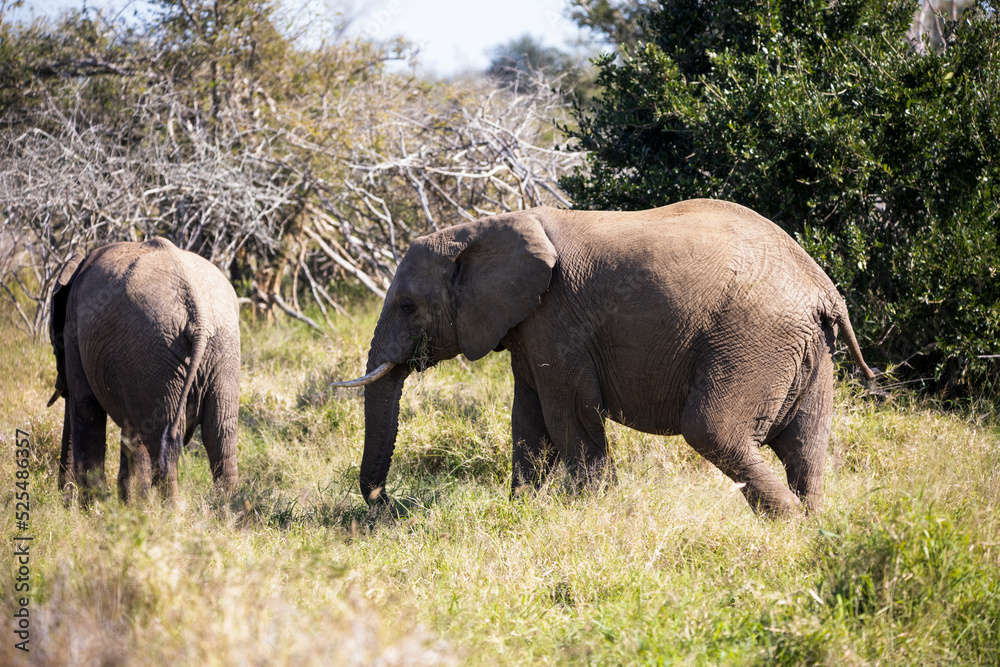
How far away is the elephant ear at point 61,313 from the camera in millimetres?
5613

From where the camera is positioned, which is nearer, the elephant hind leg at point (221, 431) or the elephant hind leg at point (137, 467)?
the elephant hind leg at point (137, 467)

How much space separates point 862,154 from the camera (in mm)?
6047

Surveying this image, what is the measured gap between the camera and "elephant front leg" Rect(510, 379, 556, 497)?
199 inches

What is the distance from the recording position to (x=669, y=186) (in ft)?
22.6

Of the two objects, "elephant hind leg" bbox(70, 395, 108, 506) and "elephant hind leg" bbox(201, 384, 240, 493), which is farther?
"elephant hind leg" bbox(70, 395, 108, 506)

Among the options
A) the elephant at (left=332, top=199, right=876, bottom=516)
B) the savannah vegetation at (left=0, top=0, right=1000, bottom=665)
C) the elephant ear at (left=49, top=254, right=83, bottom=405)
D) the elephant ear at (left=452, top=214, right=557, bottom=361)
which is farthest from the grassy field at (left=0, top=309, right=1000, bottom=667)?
the elephant ear at (left=452, top=214, right=557, bottom=361)

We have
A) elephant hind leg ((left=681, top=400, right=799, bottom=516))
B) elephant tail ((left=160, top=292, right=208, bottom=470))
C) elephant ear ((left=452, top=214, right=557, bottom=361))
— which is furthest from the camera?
elephant tail ((left=160, top=292, right=208, bottom=470))

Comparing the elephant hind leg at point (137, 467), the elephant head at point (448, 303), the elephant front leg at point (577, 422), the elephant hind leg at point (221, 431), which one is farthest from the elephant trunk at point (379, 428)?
the elephant hind leg at point (137, 467)

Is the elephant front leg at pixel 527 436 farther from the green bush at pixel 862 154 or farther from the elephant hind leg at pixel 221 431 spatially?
the green bush at pixel 862 154

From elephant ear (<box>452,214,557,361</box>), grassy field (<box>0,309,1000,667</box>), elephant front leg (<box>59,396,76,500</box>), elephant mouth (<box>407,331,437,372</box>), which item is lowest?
elephant front leg (<box>59,396,76,500</box>)

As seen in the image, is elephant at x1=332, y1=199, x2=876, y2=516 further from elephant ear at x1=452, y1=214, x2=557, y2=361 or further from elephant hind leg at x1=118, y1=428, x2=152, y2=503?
elephant hind leg at x1=118, y1=428, x2=152, y2=503

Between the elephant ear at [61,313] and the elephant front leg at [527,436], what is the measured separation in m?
3.21

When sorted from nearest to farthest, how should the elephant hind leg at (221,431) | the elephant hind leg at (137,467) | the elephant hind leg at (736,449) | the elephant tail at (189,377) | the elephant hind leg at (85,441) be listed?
the elephant hind leg at (736,449)
the elephant tail at (189,377)
the elephant hind leg at (137,467)
the elephant hind leg at (221,431)
the elephant hind leg at (85,441)

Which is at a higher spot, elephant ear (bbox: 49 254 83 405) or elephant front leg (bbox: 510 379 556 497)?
elephant ear (bbox: 49 254 83 405)
